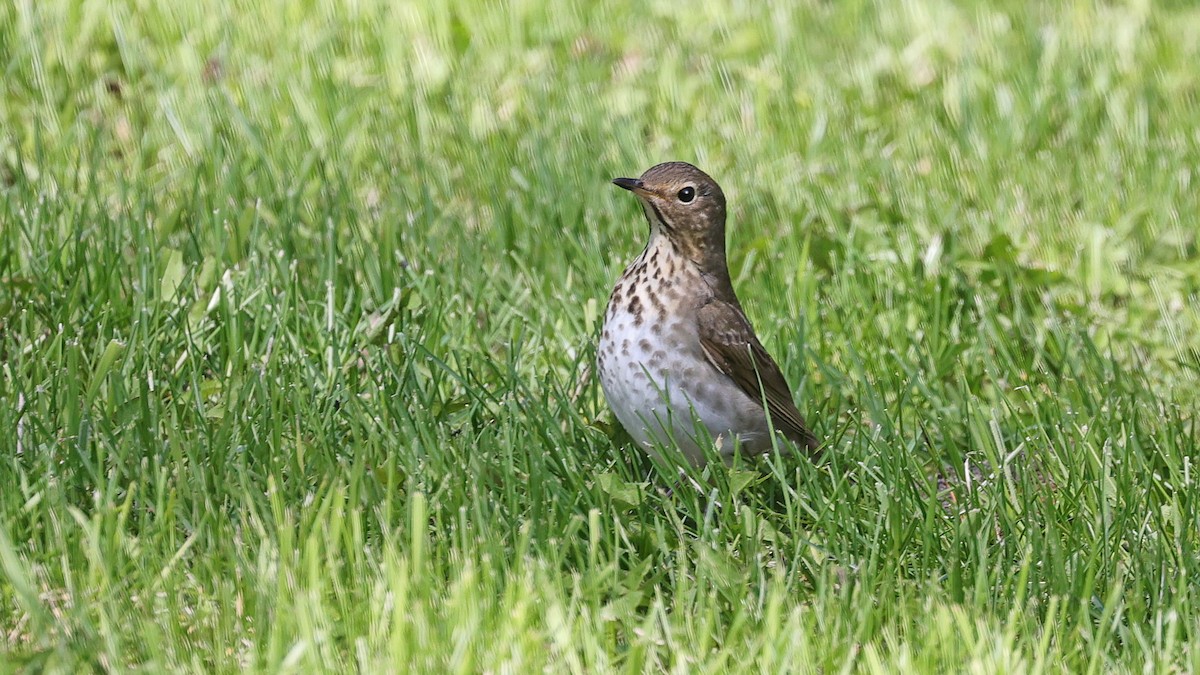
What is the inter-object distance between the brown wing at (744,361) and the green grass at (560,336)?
0.41 ft

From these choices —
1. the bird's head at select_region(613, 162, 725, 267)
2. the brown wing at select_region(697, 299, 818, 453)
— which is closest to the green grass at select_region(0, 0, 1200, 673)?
the brown wing at select_region(697, 299, 818, 453)

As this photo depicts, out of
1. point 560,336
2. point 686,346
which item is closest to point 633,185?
point 686,346

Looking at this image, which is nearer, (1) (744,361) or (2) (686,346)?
(2) (686,346)

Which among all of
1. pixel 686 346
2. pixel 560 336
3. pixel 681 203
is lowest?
pixel 560 336

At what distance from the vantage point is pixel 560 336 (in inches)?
203

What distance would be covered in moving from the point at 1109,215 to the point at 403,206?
2.92m

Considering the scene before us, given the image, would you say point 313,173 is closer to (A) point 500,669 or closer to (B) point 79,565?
(B) point 79,565

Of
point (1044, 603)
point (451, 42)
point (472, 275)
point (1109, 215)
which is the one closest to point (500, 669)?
point (1044, 603)

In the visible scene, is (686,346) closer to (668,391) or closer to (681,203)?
(668,391)

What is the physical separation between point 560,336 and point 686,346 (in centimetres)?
93

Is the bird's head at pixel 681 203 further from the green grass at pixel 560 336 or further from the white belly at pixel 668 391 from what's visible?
the green grass at pixel 560 336

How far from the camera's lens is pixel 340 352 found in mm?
4773

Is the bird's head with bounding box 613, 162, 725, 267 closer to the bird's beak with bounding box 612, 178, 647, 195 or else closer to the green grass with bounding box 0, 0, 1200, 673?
the bird's beak with bounding box 612, 178, 647, 195

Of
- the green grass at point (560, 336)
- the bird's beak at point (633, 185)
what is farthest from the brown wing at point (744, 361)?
the bird's beak at point (633, 185)
